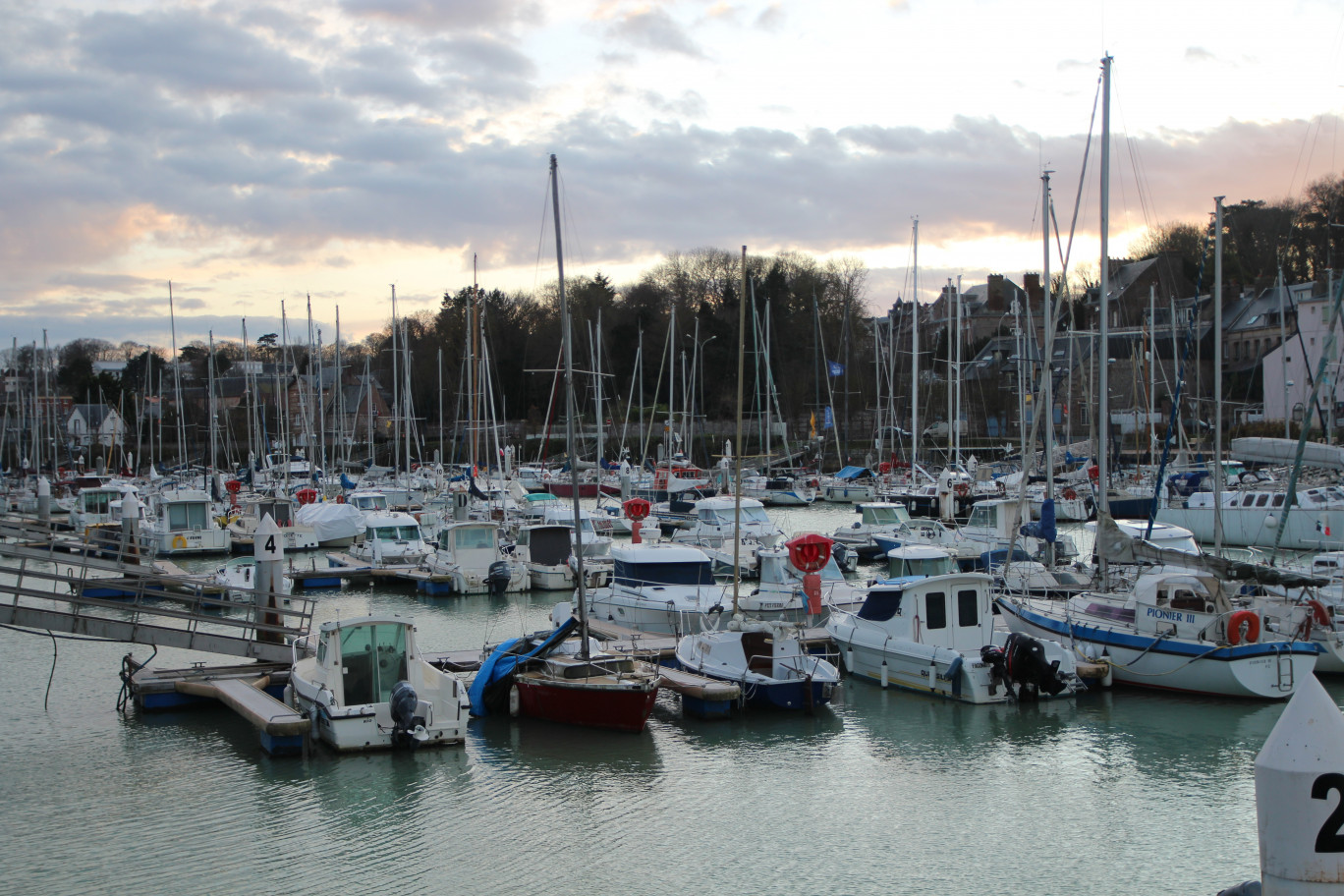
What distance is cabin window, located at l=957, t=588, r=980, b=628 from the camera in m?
23.2

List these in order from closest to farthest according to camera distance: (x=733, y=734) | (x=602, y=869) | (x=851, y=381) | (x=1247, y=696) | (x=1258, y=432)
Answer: (x=602, y=869) < (x=733, y=734) < (x=1247, y=696) < (x=1258, y=432) < (x=851, y=381)

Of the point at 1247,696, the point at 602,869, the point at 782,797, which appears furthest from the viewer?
the point at 1247,696

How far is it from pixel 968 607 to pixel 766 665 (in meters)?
4.29

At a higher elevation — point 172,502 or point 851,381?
point 851,381

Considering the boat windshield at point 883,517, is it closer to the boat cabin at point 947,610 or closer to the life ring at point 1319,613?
the life ring at point 1319,613

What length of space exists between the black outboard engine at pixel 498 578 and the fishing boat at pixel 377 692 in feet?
57.3

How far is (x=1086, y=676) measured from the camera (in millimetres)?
23188

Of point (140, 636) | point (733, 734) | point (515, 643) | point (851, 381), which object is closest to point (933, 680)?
point (733, 734)

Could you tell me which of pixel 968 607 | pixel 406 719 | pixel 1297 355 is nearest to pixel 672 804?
pixel 406 719

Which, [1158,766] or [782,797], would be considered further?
[1158,766]

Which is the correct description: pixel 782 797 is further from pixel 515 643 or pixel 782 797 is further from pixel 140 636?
pixel 140 636

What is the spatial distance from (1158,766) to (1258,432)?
56603 millimetres

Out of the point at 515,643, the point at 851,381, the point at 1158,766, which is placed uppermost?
the point at 851,381

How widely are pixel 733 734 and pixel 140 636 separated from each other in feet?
36.7
